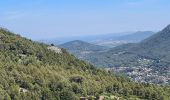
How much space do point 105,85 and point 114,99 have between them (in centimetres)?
2469

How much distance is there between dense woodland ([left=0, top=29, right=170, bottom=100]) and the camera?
377 ft

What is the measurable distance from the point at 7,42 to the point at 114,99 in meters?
61.4

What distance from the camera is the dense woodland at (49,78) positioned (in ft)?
377

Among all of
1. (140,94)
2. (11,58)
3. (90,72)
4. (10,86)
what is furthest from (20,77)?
(90,72)

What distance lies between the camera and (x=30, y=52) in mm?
160375

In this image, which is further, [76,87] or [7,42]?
[7,42]

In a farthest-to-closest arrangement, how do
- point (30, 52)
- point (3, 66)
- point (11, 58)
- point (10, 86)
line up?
1. point (30, 52)
2. point (11, 58)
3. point (3, 66)
4. point (10, 86)

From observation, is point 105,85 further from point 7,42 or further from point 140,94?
point 7,42

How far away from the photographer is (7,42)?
164500 mm

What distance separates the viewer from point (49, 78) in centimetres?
13088

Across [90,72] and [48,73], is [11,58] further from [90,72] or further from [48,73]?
[90,72]

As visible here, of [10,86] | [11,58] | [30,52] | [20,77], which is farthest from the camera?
[30,52]

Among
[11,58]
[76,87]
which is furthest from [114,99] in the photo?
[11,58]

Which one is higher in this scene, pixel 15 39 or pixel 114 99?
pixel 15 39
